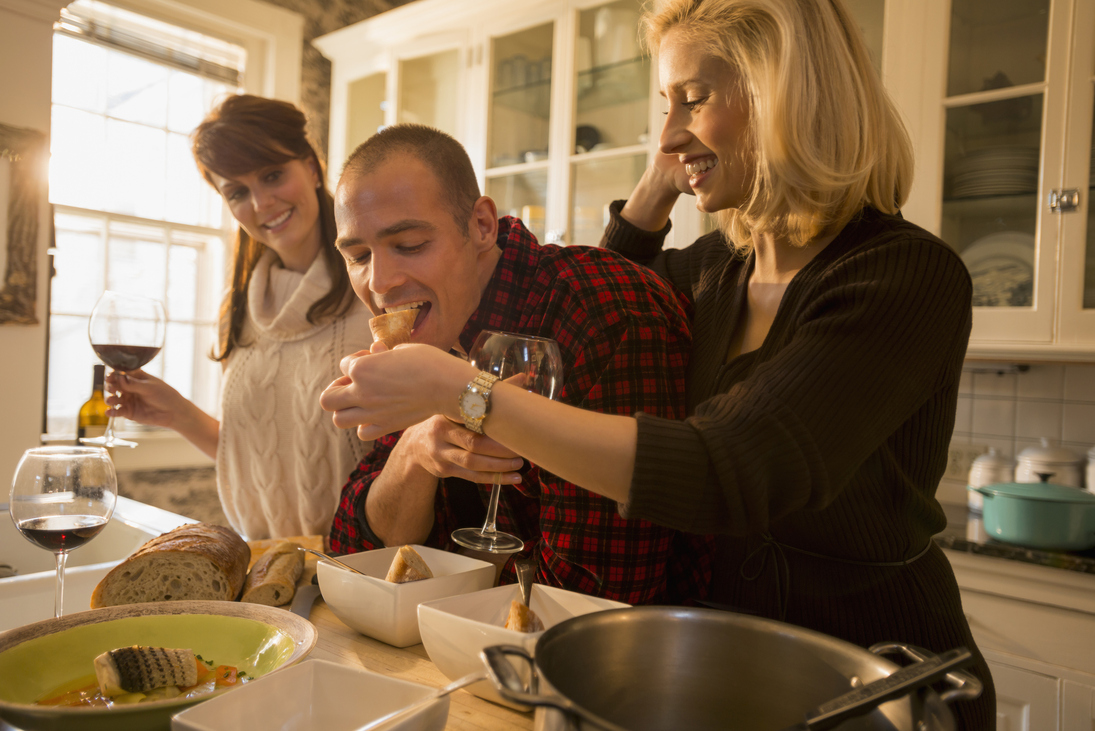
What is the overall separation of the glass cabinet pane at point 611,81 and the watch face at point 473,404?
7.66 feet

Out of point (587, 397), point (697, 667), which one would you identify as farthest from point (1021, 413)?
point (697, 667)

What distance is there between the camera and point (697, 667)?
64 cm

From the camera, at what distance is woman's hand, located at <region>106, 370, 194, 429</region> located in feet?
5.60

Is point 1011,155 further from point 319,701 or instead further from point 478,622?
point 319,701

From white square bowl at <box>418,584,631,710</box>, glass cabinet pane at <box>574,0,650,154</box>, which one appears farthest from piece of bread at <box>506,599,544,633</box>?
glass cabinet pane at <box>574,0,650,154</box>

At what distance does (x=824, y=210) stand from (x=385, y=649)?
772 mm

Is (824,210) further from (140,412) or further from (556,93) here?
(556,93)

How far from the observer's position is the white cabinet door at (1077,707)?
176cm

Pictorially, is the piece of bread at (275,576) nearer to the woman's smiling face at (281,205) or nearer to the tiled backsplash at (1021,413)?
the woman's smiling face at (281,205)

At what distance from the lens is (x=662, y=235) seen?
164 centimetres

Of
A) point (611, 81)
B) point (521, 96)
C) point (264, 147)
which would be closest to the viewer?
point (264, 147)

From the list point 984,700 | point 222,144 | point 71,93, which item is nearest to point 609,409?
point 984,700

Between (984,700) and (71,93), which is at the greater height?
(71,93)

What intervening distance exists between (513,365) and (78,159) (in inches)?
135
